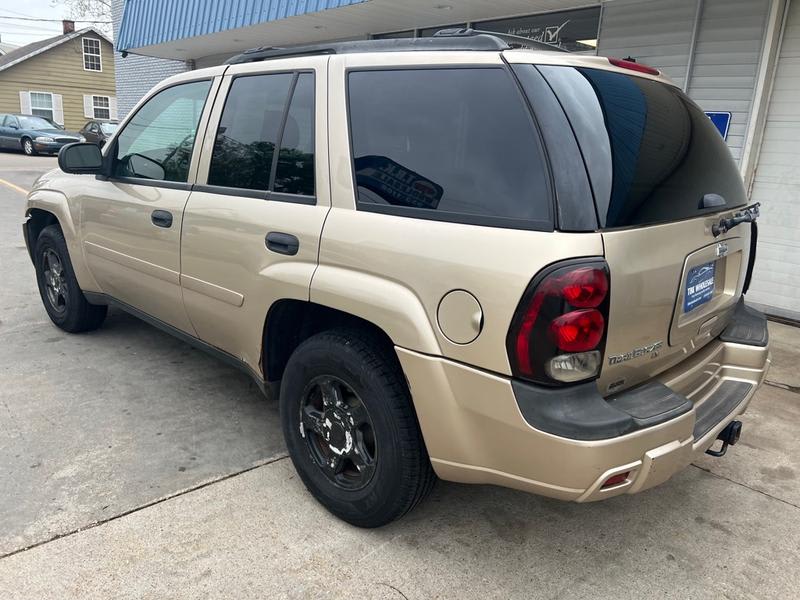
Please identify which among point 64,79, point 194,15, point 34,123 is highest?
point 64,79

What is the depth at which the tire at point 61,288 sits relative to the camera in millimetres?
4484

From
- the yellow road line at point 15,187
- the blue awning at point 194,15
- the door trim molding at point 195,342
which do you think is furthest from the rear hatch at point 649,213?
the yellow road line at point 15,187

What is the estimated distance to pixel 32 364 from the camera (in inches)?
164

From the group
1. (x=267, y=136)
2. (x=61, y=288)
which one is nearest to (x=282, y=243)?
(x=267, y=136)

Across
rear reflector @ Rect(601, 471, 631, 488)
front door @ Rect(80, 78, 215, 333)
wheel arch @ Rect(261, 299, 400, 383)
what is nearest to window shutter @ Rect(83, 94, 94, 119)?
front door @ Rect(80, 78, 215, 333)

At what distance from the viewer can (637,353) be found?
82.0 inches

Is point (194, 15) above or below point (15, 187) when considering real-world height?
above

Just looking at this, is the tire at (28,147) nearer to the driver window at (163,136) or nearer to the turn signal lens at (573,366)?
the driver window at (163,136)

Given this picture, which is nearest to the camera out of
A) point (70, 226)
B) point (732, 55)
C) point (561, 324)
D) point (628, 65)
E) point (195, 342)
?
point (561, 324)

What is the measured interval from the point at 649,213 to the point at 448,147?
2.40ft

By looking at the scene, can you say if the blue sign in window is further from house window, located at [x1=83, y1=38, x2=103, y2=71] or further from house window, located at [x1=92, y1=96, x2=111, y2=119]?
house window, located at [x1=83, y1=38, x2=103, y2=71]

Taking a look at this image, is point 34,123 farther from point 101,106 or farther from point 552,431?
point 552,431

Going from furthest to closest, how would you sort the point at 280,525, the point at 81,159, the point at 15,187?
the point at 15,187 < the point at 81,159 < the point at 280,525

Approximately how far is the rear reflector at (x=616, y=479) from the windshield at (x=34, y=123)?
28050 mm
